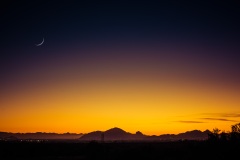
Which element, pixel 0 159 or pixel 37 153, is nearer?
pixel 0 159

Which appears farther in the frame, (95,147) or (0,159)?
(95,147)

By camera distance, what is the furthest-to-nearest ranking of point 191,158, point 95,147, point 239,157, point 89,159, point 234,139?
point 95,147 < point 89,159 < point 234,139 < point 191,158 < point 239,157

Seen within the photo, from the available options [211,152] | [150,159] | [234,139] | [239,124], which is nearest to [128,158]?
[150,159]

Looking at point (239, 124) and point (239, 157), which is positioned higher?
point (239, 124)

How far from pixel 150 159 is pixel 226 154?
9.49m

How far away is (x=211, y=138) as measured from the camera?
3750cm

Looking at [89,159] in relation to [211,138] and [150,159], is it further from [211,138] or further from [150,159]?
[211,138]

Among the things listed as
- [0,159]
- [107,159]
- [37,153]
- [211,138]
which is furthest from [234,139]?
[37,153]

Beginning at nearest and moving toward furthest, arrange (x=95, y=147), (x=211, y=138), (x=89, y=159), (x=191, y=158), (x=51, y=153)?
(x=191, y=158) → (x=211, y=138) → (x=89, y=159) → (x=95, y=147) → (x=51, y=153)

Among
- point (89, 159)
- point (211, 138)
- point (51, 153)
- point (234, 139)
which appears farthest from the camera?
point (51, 153)

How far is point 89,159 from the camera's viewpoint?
132 feet

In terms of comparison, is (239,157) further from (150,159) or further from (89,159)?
(89,159)

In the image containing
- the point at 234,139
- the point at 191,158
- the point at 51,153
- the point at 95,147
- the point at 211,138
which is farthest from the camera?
the point at 51,153

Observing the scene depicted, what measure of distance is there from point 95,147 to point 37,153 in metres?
12.2
